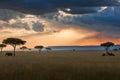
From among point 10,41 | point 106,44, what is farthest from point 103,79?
point 106,44

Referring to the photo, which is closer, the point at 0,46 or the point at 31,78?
the point at 31,78

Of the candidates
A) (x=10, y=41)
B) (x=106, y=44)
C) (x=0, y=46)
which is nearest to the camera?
(x=10, y=41)

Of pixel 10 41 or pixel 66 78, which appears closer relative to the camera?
pixel 66 78

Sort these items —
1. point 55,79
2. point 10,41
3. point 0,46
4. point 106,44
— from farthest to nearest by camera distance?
1. point 0,46
2. point 106,44
3. point 10,41
4. point 55,79

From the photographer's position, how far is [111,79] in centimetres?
2231

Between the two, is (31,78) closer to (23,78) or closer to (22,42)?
(23,78)

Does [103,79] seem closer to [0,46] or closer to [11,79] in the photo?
[11,79]

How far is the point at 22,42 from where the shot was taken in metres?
122

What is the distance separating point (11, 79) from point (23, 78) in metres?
0.97

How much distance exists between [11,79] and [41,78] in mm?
2047

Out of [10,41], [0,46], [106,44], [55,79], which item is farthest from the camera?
[0,46]

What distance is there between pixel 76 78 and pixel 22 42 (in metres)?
101

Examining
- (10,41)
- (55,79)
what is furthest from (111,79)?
(10,41)

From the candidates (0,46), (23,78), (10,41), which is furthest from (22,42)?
(23,78)
